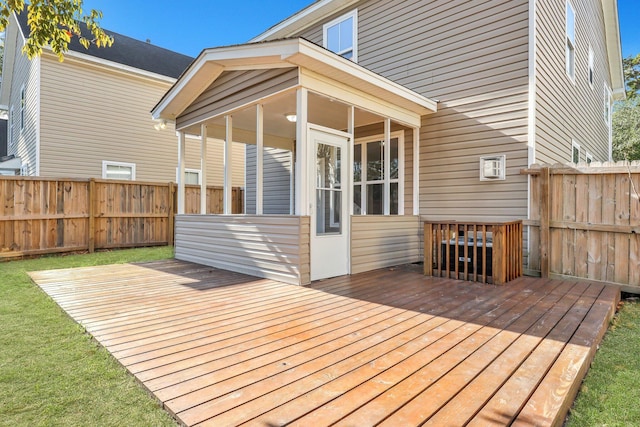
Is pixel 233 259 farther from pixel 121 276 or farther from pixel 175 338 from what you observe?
pixel 175 338

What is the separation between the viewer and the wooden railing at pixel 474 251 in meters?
4.67

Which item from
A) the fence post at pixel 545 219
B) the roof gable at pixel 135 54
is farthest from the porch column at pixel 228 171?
the roof gable at pixel 135 54

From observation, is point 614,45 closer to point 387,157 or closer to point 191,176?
point 387,157

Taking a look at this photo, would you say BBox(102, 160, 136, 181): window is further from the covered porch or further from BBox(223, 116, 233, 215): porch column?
BBox(223, 116, 233, 215): porch column

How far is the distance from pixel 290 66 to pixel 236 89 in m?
1.35

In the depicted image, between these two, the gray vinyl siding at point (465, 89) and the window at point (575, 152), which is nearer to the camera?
the gray vinyl siding at point (465, 89)

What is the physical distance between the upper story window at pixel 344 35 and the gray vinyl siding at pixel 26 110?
8.13 metres

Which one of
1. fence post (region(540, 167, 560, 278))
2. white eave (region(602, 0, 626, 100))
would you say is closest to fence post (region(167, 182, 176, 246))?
fence post (region(540, 167, 560, 278))

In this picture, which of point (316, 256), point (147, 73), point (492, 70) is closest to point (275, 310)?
point (316, 256)

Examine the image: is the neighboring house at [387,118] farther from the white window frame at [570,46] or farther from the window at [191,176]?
the window at [191,176]

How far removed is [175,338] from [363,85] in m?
4.11

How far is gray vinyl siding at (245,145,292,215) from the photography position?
921 cm

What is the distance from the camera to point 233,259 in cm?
564

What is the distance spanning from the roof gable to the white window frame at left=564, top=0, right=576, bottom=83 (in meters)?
11.6
